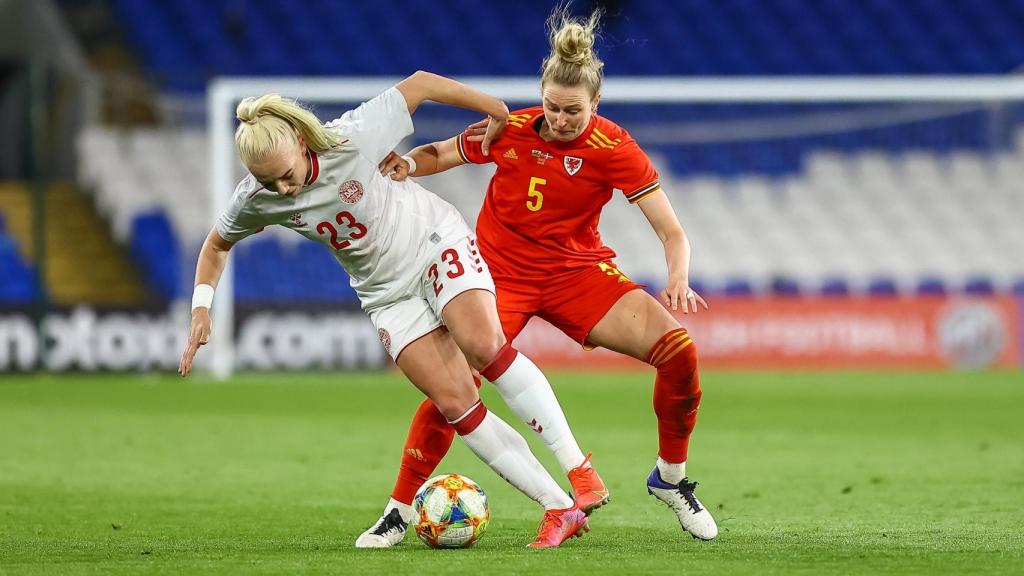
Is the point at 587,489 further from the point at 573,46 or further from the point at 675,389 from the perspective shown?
the point at 573,46

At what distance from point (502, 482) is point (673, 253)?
300 cm

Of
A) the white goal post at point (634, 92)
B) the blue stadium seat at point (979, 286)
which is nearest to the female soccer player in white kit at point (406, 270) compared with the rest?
the white goal post at point (634, 92)

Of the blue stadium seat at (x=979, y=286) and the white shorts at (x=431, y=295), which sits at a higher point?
the blue stadium seat at (x=979, y=286)

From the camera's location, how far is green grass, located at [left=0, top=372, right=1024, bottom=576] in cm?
509

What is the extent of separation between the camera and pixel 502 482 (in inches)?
323

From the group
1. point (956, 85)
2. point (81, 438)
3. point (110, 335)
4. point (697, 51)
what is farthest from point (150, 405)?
point (697, 51)

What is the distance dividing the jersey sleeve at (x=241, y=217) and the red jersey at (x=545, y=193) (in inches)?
40.1

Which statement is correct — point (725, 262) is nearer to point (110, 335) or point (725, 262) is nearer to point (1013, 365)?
point (1013, 365)

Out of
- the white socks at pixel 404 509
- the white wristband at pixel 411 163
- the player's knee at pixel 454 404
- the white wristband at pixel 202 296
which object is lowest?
the white socks at pixel 404 509

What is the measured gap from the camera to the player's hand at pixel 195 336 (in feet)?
17.6

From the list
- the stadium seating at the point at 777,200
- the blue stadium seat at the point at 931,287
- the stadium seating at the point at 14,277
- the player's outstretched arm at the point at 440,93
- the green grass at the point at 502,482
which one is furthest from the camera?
the stadium seating at the point at 777,200

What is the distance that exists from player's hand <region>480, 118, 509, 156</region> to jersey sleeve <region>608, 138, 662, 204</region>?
18.8 inches

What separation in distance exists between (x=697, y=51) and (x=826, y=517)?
17.0 m

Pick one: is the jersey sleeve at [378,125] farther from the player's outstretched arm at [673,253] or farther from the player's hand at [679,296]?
the player's hand at [679,296]
